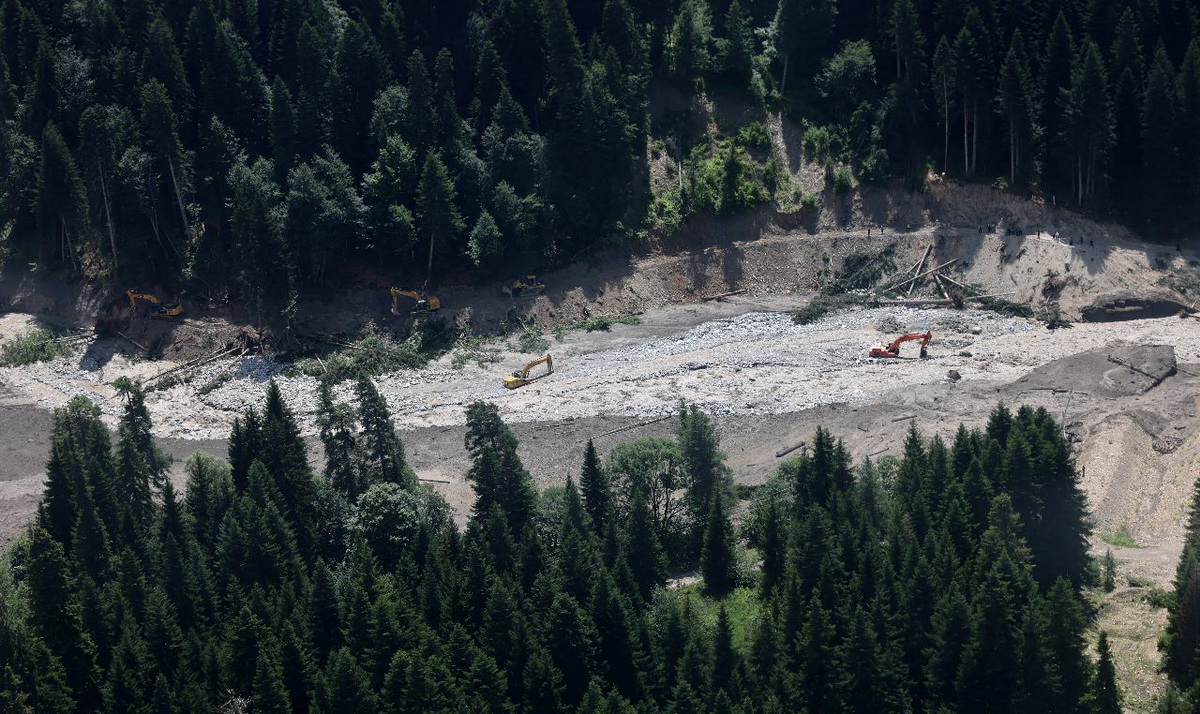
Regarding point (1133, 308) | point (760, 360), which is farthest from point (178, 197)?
point (1133, 308)

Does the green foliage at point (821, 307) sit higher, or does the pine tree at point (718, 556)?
the green foliage at point (821, 307)

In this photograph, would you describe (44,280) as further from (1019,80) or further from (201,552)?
(1019,80)


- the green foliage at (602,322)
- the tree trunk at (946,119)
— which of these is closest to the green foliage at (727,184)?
the green foliage at (602,322)

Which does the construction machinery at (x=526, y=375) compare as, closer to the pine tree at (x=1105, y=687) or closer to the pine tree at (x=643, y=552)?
the pine tree at (x=643, y=552)

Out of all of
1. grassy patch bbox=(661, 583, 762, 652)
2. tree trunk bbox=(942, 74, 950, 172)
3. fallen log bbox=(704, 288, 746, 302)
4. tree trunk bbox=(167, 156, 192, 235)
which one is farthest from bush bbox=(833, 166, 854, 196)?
grassy patch bbox=(661, 583, 762, 652)

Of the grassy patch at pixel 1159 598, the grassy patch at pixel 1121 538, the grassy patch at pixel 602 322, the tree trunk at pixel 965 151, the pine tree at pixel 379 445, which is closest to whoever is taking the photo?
the grassy patch at pixel 1159 598

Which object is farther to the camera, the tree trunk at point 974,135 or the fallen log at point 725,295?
the tree trunk at point 974,135

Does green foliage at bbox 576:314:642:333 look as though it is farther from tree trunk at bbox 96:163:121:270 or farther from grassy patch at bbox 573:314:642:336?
tree trunk at bbox 96:163:121:270

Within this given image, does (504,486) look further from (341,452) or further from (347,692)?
(347,692)
